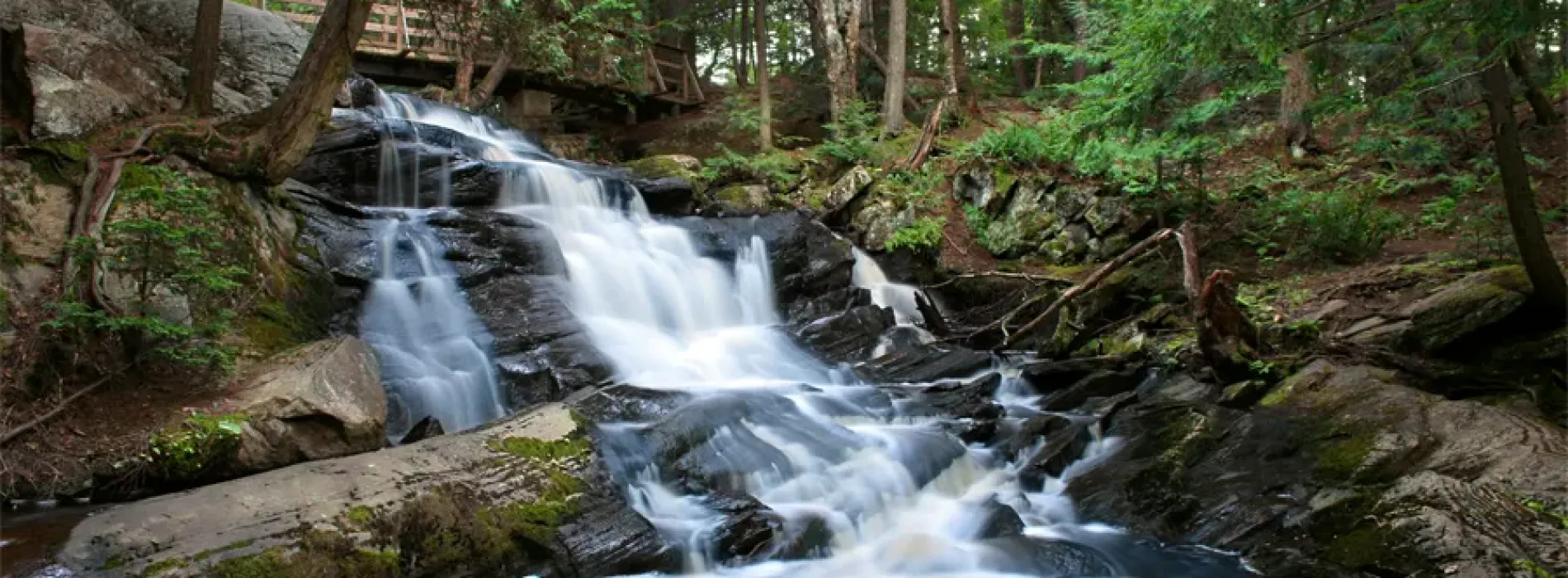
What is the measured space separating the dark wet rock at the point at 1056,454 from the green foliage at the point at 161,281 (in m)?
6.23

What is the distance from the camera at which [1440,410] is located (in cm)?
625

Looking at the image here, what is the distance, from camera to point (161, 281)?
5828mm

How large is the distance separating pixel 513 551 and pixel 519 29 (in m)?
6.38

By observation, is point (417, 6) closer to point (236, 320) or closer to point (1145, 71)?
point (236, 320)

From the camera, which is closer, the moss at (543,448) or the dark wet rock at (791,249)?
the moss at (543,448)

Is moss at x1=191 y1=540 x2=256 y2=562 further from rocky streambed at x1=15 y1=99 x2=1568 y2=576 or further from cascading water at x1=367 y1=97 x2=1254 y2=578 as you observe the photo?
cascading water at x1=367 y1=97 x2=1254 y2=578

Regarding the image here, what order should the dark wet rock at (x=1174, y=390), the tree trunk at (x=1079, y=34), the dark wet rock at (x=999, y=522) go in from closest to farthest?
the dark wet rock at (x=999, y=522) < the dark wet rock at (x=1174, y=390) < the tree trunk at (x=1079, y=34)

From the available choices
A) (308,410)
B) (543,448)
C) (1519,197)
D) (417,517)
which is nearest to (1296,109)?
(1519,197)

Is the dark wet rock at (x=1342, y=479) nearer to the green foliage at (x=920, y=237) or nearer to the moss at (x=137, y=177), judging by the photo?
the green foliage at (x=920, y=237)

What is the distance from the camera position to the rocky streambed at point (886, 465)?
468 centimetres

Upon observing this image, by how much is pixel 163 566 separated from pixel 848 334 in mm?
8637

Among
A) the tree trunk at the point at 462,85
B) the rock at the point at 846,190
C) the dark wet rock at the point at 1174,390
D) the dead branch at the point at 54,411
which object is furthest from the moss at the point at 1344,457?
the tree trunk at the point at 462,85

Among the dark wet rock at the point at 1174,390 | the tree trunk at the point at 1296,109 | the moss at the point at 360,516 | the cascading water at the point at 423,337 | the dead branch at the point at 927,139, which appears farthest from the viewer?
the dead branch at the point at 927,139

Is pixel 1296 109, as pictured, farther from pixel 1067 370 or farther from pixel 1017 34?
pixel 1017 34
